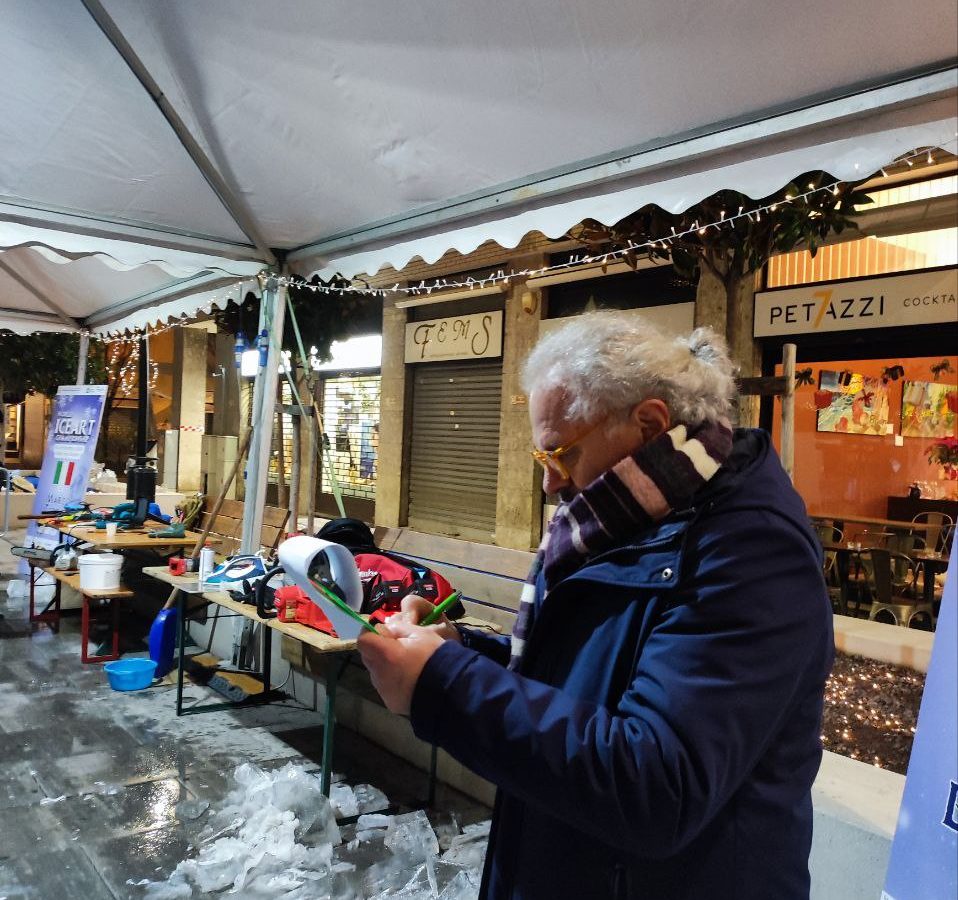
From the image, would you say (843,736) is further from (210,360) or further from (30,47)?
(210,360)

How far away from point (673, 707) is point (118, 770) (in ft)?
12.7

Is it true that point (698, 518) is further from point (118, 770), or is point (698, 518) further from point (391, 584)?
point (118, 770)

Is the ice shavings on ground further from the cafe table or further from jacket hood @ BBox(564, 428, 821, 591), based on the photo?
the cafe table

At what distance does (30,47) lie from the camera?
3051 mm

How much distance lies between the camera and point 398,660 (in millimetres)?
1168

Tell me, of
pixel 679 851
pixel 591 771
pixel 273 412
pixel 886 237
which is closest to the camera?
pixel 591 771

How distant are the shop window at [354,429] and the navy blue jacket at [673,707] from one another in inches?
443

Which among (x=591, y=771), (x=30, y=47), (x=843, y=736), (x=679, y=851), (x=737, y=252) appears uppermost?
(x=30, y=47)

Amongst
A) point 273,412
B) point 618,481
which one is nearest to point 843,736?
point 618,481

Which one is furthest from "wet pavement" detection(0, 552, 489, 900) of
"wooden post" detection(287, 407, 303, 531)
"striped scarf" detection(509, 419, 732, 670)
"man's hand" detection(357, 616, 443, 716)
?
"striped scarf" detection(509, 419, 732, 670)

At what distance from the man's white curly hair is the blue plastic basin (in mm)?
4810

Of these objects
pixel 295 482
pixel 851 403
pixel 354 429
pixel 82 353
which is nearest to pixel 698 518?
pixel 295 482

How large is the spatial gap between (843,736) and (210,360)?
17.6 metres

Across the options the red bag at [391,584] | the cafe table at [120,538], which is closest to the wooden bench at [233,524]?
the cafe table at [120,538]
